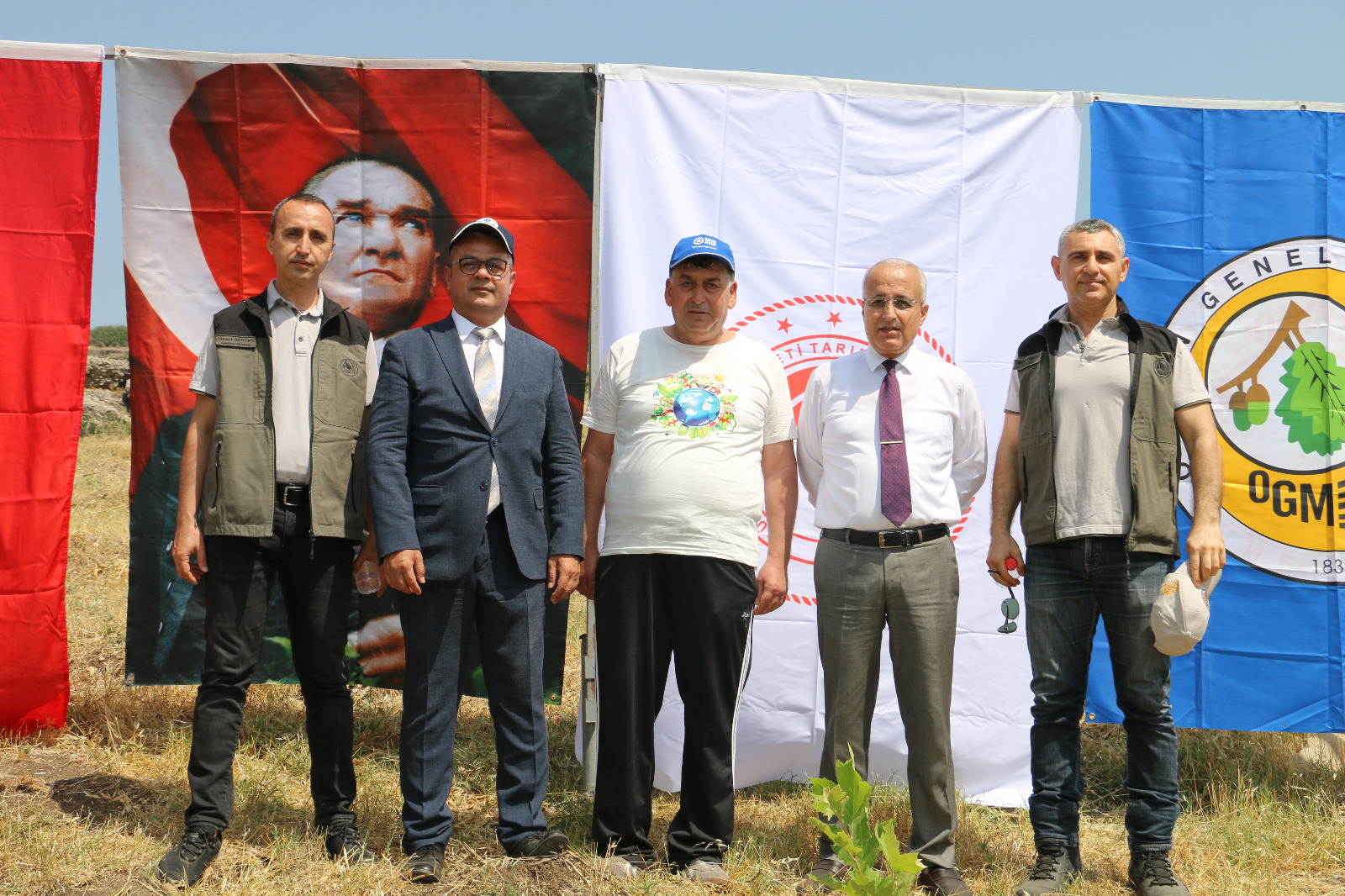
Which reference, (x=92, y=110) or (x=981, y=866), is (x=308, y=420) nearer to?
(x=92, y=110)

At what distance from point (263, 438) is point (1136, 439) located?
278 centimetres

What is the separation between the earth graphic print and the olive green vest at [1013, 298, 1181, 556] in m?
1.01

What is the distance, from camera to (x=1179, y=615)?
9.69ft

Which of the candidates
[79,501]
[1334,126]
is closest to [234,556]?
[1334,126]

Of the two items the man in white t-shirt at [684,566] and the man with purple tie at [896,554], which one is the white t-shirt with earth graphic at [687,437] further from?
the man with purple tie at [896,554]

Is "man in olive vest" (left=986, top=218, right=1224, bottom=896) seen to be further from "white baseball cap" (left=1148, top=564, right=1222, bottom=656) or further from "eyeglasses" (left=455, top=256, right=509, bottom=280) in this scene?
"eyeglasses" (left=455, top=256, right=509, bottom=280)

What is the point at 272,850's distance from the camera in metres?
3.23

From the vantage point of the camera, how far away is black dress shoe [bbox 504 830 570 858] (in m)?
3.10

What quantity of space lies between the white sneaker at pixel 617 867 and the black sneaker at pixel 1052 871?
3.95 ft

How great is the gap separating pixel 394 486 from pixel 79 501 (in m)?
6.75

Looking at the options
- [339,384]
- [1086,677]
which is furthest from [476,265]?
[1086,677]

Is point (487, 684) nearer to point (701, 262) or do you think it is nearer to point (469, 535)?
point (469, 535)

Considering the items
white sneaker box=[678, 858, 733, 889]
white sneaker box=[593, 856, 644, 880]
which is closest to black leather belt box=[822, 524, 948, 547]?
white sneaker box=[678, 858, 733, 889]

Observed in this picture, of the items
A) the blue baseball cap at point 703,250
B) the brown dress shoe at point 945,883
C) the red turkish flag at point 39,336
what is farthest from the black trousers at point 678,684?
the red turkish flag at point 39,336
